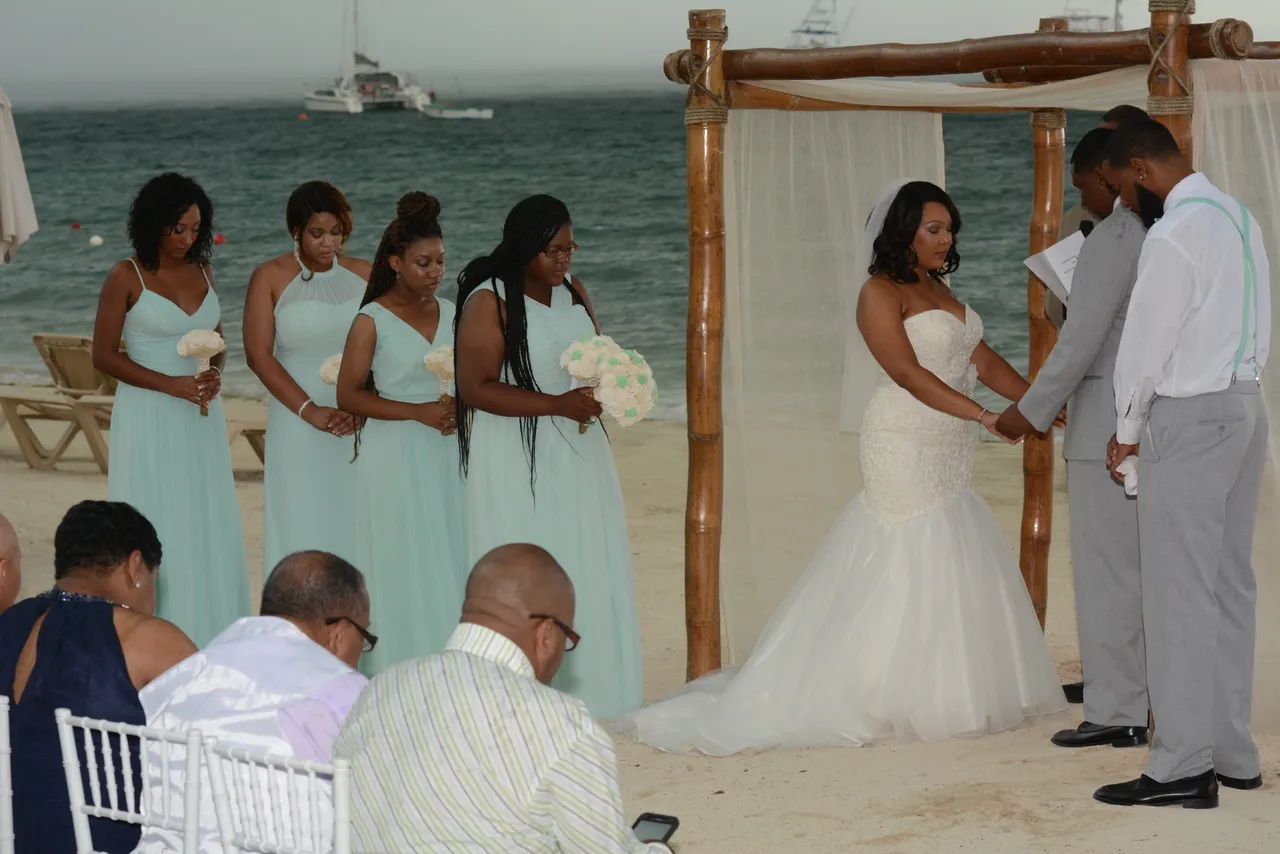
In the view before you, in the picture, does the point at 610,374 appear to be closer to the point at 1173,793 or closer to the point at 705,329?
the point at 705,329

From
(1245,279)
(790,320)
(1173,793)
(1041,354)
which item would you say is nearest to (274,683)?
(1173,793)

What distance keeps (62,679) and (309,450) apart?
335 centimetres

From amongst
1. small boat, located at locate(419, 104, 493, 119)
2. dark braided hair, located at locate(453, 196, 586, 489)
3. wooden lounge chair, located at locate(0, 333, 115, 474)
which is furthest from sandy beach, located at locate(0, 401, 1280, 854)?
small boat, located at locate(419, 104, 493, 119)

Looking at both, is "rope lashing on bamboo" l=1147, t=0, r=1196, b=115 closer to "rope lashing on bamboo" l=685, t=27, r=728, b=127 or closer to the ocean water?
"rope lashing on bamboo" l=685, t=27, r=728, b=127

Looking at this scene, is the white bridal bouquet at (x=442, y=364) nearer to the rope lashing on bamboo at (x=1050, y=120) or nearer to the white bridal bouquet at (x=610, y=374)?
the white bridal bouquet at (x=610, y=374)

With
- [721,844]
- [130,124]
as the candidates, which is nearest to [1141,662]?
[721,844]

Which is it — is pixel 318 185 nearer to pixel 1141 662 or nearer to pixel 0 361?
pixel 1141 662

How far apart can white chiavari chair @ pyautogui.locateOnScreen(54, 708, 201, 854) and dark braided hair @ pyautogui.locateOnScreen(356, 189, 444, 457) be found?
3.23 metres

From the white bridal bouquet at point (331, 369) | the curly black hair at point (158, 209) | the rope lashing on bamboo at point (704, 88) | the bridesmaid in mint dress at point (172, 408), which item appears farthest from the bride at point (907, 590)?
the curly black hair at point (158, 209)

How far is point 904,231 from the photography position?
611 cm

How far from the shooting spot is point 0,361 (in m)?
24.4

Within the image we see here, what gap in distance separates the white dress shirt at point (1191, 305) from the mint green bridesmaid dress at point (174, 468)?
3790 millimetres

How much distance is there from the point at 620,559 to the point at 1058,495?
644cm

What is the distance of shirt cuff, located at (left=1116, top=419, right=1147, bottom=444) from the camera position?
513 cm
